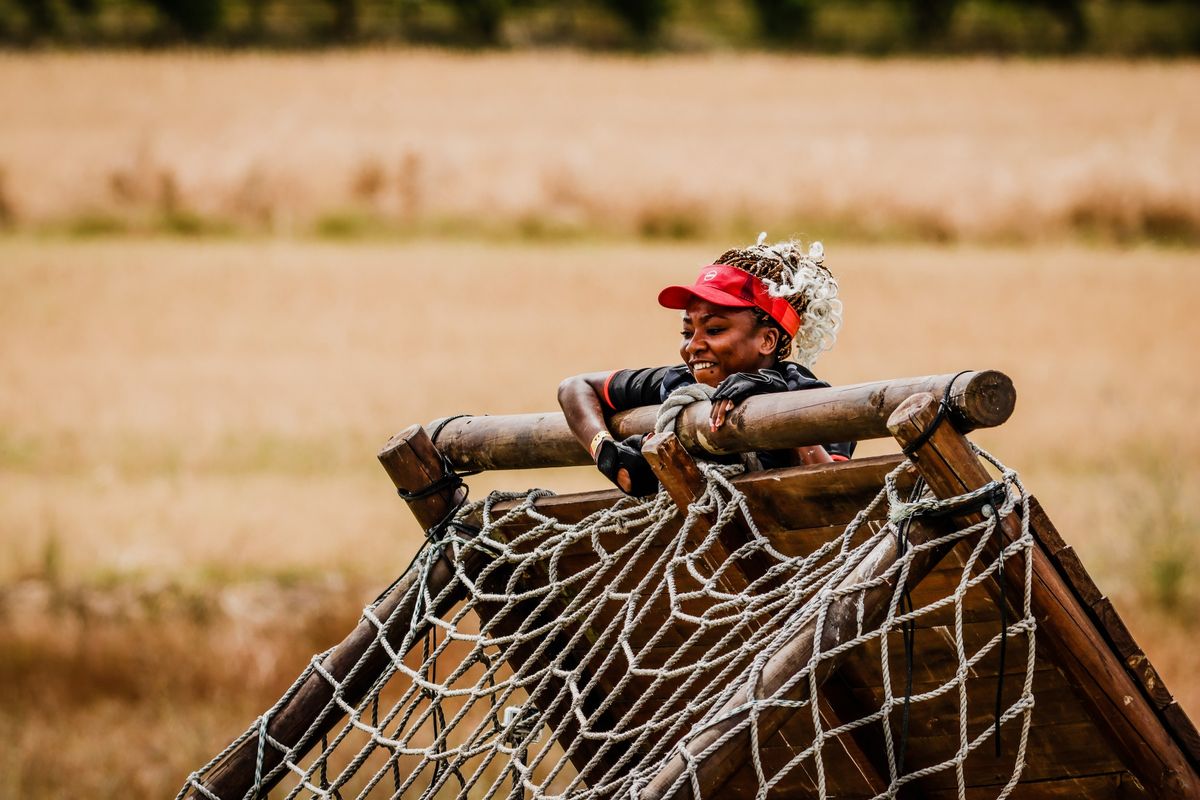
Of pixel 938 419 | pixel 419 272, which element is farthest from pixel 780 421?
pixel 419 272

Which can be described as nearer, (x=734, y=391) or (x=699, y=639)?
(x=734, y=391)

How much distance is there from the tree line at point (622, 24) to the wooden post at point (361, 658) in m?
30.6

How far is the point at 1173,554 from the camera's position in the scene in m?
12.6

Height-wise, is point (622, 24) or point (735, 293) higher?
point (735, 293)

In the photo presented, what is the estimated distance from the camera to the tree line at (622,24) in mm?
34688

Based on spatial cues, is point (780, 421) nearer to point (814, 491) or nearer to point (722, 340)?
point (814, 491)

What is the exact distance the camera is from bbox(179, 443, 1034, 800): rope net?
3.21m

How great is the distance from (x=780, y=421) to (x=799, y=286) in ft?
1.99

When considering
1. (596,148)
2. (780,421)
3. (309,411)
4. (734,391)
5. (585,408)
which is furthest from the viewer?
(596,148)

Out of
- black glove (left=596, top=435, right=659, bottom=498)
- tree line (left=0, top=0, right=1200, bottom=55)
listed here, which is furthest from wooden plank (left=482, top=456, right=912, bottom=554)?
tree line (left=0, top=0, right=1200, bottom=55)

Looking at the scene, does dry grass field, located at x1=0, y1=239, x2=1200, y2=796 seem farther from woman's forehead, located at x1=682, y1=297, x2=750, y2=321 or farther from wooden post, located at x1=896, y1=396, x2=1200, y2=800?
wooden post, located at x1=896, y1=396, x2=1200, y2=800

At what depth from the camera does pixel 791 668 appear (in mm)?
3217

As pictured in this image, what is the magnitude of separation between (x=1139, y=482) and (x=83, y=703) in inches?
303

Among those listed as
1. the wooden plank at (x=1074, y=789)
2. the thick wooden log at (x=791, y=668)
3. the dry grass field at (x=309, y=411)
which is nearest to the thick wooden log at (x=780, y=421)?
the thick wooden log at (x=791, y=668)
